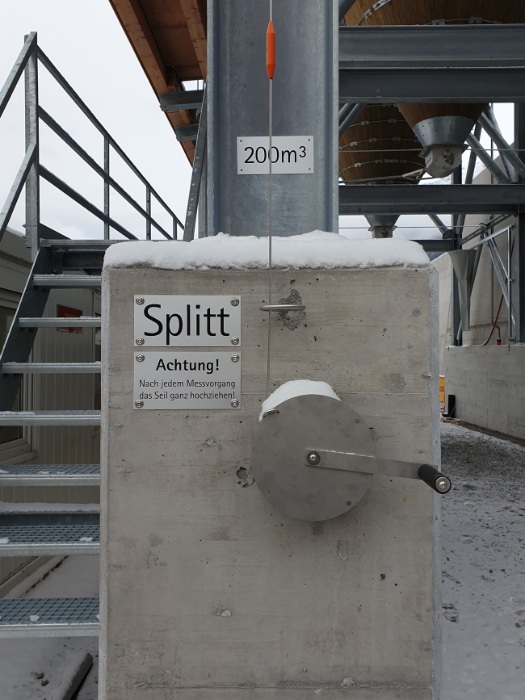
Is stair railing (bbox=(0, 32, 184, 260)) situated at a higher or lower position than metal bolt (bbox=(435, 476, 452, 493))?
higher

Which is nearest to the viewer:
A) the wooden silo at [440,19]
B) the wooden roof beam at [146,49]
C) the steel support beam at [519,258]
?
the wooden roof beam at [146,49]

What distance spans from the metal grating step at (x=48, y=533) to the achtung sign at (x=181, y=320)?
1134mm

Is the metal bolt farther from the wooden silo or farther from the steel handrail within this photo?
the wooden silo

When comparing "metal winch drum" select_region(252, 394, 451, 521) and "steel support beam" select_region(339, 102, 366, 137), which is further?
"steel support beam" select_region(339, 102, 366, 137)

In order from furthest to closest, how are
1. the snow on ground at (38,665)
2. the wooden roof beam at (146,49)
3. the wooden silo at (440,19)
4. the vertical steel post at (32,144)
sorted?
the wooden silo at (440,19) < the wooden roof beam at (146,49) < the vertical steel post at (32,144) < the snow on ground at (38,665)

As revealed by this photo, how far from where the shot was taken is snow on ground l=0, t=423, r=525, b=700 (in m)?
2.98

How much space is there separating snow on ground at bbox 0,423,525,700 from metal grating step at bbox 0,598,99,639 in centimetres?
90

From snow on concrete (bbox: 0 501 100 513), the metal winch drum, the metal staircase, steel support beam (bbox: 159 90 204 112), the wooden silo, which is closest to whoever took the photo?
the metal winch drum

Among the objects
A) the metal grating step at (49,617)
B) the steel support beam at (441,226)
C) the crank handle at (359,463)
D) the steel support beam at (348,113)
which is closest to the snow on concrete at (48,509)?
the metal grating step at (49,617)

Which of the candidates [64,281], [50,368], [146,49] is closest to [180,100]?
[146,49]

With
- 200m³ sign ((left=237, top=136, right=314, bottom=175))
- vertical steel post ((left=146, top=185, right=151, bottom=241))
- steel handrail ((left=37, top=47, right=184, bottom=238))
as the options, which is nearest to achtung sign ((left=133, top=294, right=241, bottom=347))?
200m³ sign ((left=237, top=136, right=314, bottom=175))

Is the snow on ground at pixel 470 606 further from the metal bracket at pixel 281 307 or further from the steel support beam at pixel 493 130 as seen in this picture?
the steel support beam at pixel 493 130

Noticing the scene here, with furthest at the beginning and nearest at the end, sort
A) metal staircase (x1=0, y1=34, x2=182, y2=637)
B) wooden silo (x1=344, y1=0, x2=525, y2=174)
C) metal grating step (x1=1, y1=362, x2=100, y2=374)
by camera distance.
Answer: wooden silo (x1=344, y1=0, x2=525, y2=174) < metal grating step (x1=1, y1=362, x2=100, y2=374) < metal staircase (x1=0, y1=34, x2=182, y2=637)

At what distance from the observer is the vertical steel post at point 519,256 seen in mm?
10196
